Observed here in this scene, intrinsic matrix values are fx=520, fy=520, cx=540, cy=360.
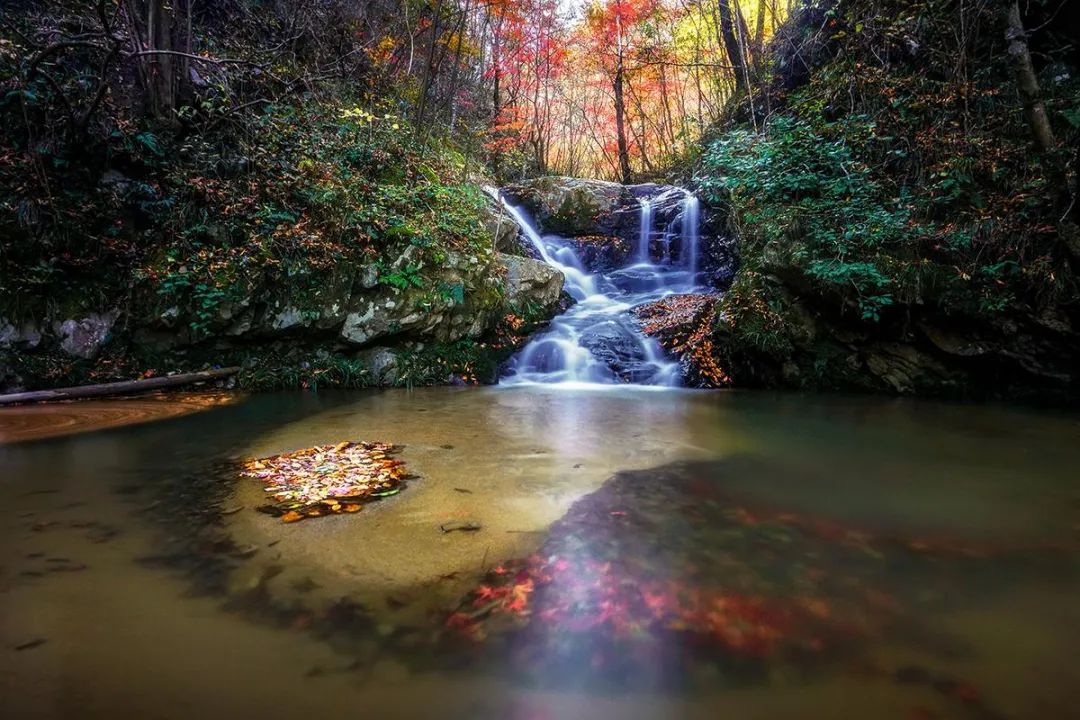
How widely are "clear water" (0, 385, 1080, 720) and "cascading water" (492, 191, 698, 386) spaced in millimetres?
4242

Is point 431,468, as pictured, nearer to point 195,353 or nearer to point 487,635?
point 487,635

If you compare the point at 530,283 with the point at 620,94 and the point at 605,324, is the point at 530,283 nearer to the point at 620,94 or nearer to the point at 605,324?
the point at 605,324

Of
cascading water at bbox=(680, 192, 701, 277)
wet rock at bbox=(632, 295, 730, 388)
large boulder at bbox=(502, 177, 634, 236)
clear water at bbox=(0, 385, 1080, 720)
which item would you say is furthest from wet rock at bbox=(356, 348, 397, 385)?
cascading water at bbox=(680, 192, 701, 277)

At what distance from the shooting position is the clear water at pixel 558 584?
1752 mm

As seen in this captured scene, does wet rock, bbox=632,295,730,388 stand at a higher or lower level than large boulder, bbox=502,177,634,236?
lower

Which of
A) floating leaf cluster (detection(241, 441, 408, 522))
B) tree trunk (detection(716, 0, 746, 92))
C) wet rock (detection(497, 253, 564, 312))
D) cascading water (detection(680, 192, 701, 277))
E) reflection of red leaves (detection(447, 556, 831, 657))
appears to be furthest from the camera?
tree trunk (detection(716, 0, 746, 92))

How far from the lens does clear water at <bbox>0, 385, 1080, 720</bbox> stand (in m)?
1.75

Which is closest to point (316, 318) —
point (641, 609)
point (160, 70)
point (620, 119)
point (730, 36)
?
point (160, 70)

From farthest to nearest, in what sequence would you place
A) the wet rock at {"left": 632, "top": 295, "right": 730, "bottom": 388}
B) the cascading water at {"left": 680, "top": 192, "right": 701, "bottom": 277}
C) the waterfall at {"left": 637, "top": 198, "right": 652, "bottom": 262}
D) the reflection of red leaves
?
the waterfall at {"left": 637, "top": 198, "right": 652, "bottom": 262} < the cascading water at {"left": 680, "top": 192, "right": 701, "bottom": 277} < the wet rock at {"left": 632, "top": 295, "right": 730, "bottom": 388} < the reflection of red leaves

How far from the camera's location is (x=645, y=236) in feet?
42.3

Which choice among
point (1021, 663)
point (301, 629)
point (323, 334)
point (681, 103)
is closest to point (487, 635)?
point (301, 629)

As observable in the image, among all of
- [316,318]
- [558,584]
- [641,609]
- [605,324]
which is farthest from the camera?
[605,324]

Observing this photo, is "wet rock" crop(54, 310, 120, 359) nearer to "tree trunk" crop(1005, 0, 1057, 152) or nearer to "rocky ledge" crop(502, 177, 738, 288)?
"rocky ledge" crop(502, 177, 738, 288)

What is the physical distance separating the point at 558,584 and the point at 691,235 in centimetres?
1116
